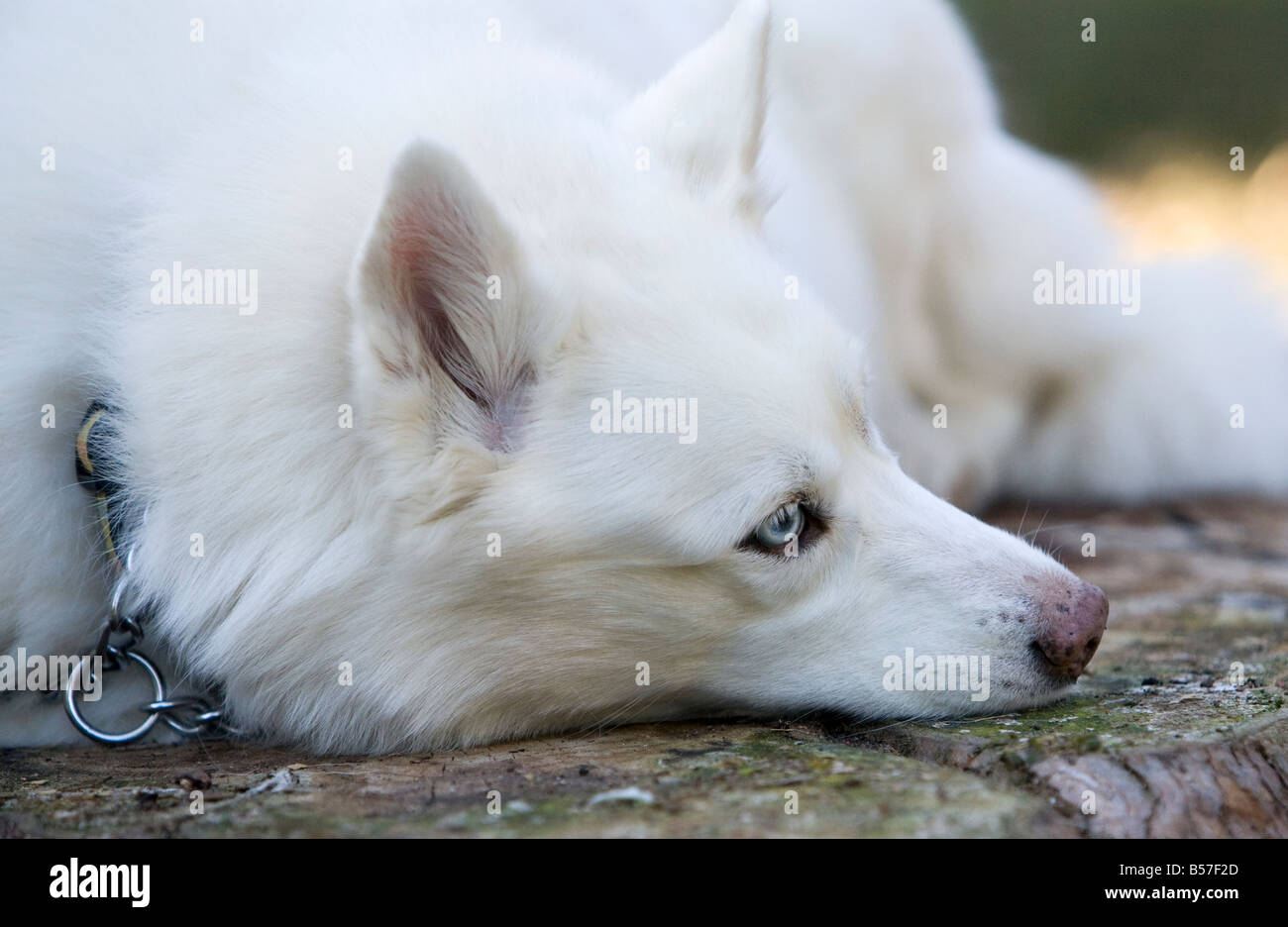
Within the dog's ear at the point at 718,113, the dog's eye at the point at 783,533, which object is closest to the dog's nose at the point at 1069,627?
the dog's eye at the point at 783,533

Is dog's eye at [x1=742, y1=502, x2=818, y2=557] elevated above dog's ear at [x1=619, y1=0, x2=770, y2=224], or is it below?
below

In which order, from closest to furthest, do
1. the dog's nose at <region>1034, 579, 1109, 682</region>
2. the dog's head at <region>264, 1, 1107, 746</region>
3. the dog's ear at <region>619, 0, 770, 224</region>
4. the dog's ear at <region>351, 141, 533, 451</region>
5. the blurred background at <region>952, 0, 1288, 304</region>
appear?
1. the dog's ear at <region>351, 141, 533, 451</region>
2. the dog's head at <region>264, 1, 1107, 746</region>
3. the dog's nose at <region>1034, 579, 1109, 682</region>
4. the dog's ear at <region>619, 0, 770, 224</region>
5. the blurred background at <region>952, 0, 1288, 304</region>

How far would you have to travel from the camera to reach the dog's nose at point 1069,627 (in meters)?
2.29

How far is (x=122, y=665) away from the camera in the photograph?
8.19ft

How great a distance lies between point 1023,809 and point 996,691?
1.64 ft

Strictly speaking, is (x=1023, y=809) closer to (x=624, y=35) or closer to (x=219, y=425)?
(x=219, y=425)

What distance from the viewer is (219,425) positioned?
86.4 inches

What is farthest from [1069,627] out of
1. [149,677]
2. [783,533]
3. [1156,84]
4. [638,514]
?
[1156,84]

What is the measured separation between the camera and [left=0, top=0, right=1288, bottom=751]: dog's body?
218 cm

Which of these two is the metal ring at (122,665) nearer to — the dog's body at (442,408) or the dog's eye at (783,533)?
the dog's body at (442,408)

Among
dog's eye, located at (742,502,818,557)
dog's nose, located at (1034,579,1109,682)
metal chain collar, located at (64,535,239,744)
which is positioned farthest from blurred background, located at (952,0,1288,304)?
metal chain collar, located at (64,535,239,744)

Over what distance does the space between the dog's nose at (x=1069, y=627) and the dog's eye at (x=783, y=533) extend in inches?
18.1

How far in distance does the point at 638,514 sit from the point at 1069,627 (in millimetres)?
811

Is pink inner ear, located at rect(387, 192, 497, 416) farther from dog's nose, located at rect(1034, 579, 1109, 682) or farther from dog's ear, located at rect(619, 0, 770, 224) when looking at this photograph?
dog's nose, located at rect(1034, 579, 1109, 682)
